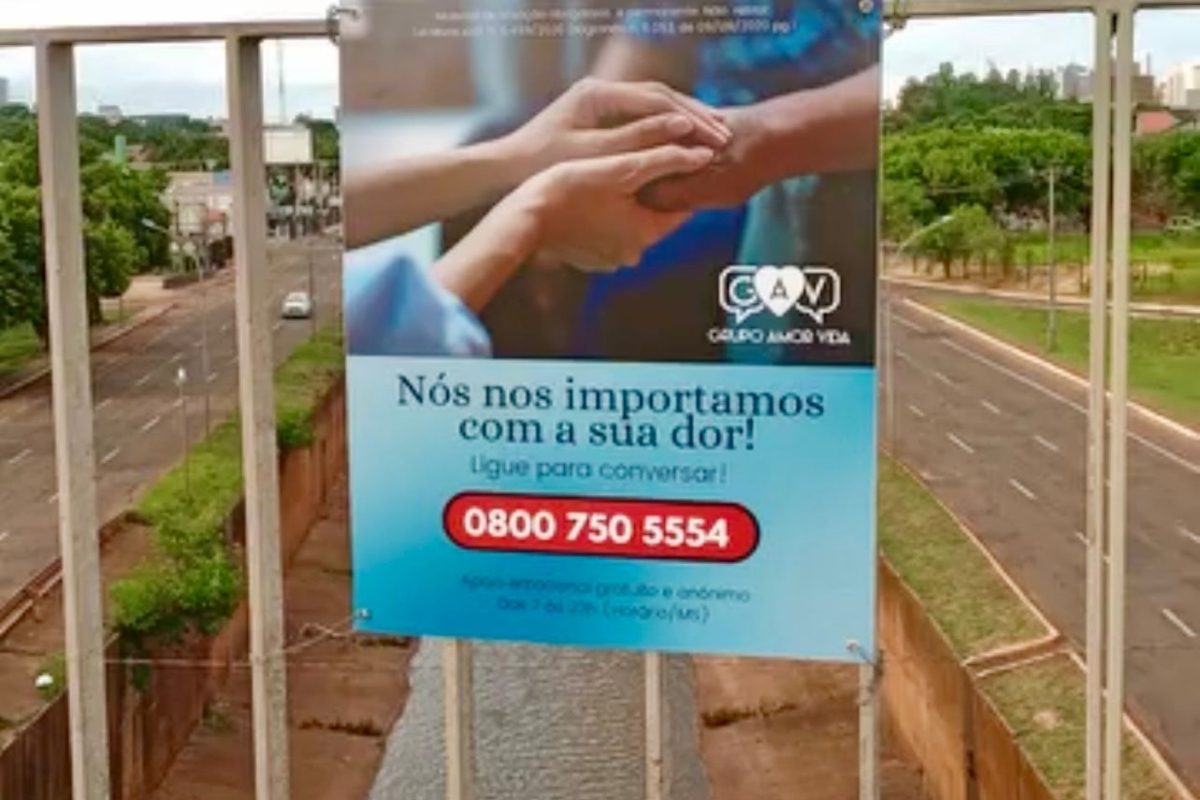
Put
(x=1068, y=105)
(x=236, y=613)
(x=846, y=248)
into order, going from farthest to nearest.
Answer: (x=236, y=613) < (x=1068, y=105) < (x=846, y=248)

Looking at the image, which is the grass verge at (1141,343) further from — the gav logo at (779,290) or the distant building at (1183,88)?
the gav logo at (779,290)

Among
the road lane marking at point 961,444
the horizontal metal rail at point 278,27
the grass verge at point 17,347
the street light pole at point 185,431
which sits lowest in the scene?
the road lane marking at point 961,444

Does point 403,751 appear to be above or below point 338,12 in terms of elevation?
below

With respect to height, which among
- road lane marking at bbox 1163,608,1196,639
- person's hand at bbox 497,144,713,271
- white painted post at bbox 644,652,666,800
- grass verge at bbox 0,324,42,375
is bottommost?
road lane marking at bbox 1163,608,1196,639

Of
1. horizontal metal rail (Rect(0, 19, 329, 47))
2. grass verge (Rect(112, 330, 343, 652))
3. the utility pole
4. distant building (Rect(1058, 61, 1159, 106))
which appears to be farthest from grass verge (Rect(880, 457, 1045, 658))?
horizontal metal rail (Rect(0, 19, 329, 47))

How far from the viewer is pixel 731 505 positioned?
8.30ft

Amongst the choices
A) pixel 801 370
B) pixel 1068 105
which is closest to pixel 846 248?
pixel 801 370

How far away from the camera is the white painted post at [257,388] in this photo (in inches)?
105

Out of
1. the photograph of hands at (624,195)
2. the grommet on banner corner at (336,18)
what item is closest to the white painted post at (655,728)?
the photograph of hands at (624,195)

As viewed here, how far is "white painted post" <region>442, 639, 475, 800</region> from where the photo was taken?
2617 millimetres

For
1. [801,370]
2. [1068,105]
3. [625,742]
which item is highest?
[1068,105]

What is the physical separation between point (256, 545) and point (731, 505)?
76 cm

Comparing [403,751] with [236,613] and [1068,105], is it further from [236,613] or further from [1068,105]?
[1068,105]

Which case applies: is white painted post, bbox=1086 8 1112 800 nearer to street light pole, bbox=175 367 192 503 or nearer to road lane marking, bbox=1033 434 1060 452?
street light pole, bbox=175 367 192 503
